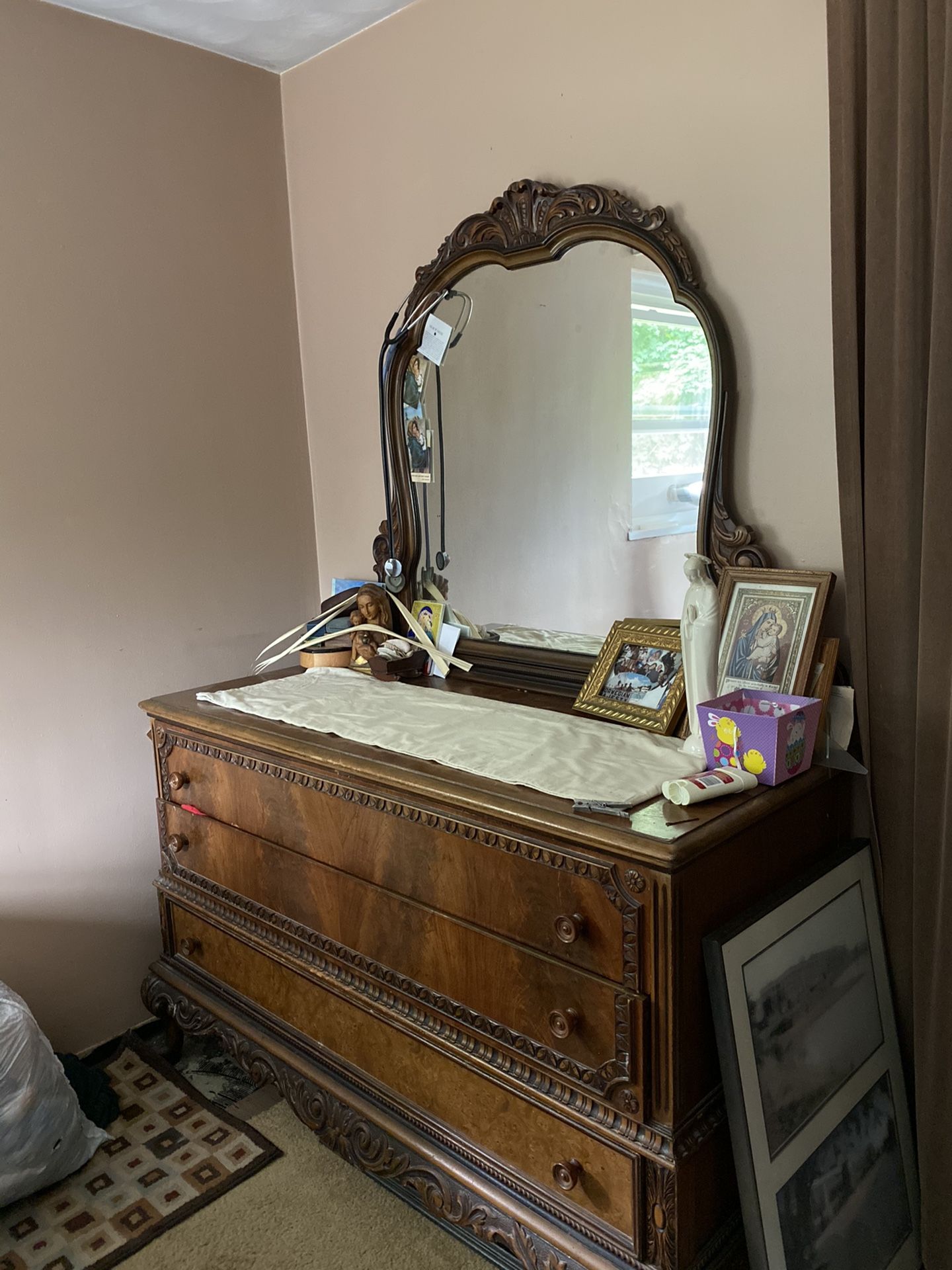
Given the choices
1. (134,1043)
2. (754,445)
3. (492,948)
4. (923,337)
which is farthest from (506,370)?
(134,1043)

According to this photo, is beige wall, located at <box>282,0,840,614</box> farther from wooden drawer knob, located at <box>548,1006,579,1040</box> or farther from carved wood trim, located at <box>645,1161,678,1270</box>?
carved wood trim, located at <box>645,1161,678,1270</box>

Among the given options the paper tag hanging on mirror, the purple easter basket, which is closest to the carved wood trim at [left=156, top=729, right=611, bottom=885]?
the purple easter basket

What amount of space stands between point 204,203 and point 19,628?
44.2 inches

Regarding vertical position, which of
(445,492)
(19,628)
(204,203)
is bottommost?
(19,628)

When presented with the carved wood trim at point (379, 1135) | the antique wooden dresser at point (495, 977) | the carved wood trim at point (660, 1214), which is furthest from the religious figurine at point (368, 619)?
Result: the carved wood trim at point (660, 1214)

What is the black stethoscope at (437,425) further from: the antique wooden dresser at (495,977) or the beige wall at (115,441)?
the antique wooden dresser at (495,977)

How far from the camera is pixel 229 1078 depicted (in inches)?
86.2

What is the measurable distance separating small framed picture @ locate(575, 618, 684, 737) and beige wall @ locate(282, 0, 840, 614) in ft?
0.86

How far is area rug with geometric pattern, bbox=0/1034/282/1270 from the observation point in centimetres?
172

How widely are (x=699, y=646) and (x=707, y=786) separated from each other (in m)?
0.29

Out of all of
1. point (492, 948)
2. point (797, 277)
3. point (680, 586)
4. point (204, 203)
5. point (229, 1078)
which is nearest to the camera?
point (492, 948)

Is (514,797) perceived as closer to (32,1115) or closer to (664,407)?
(664,407)

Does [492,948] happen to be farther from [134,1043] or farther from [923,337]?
[134,1043]

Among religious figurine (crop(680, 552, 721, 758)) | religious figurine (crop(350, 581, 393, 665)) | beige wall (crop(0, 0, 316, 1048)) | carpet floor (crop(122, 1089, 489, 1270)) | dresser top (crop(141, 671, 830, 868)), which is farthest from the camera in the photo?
religious figurine (crop(350, 581, 393, 665))
